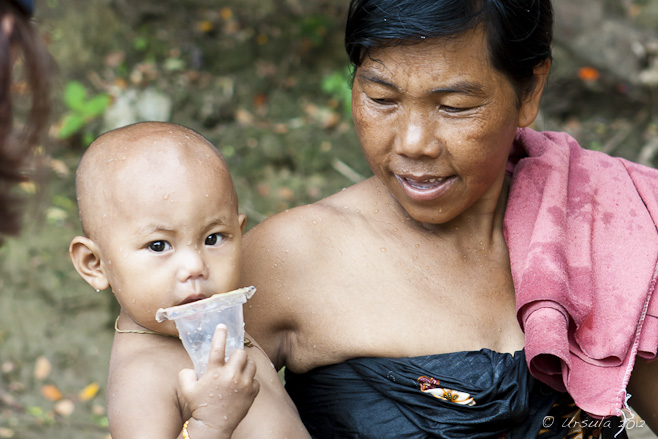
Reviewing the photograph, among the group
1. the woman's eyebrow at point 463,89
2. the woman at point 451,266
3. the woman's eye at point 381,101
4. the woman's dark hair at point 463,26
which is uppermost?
the woman's dark hair at point 463,26

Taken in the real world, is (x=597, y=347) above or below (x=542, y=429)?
above

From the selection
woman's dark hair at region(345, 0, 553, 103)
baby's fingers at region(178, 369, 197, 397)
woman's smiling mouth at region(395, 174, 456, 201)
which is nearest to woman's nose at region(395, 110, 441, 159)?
woman's smiling mouth at region(395, 174, 456, 201)

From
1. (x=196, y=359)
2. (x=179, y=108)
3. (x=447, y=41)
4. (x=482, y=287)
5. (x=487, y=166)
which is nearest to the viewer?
(x=196, y=359)

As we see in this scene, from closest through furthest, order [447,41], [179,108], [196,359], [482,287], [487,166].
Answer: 1. [196,359]
2. [447,41]
3. [487,166]
4. [482,287]
5. [179,108]

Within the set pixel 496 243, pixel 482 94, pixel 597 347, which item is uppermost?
pixel 482 94

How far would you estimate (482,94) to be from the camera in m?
2.39

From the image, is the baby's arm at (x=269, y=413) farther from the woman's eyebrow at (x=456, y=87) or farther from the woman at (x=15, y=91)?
the woman at (x=15, y=91)

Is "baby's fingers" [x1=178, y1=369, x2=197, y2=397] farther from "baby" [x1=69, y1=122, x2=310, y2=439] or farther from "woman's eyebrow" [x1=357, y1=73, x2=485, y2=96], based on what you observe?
"woman's eyebrow" [x1=357, y1=73, x2=485, y2=96]

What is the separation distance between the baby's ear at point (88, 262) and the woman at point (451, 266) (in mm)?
488

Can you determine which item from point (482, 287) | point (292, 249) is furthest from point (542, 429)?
point (292, 249)

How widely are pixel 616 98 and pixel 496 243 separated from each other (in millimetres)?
3979

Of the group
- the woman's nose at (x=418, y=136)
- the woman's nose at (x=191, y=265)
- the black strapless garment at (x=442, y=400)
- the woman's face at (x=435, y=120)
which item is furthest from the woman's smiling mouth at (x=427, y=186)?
the woman's nose at (x=191, y=265)

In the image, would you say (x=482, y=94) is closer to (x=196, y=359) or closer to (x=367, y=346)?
(x=367, y=346)

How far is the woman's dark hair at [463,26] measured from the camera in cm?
231
